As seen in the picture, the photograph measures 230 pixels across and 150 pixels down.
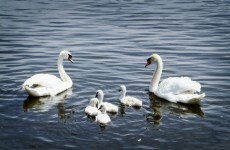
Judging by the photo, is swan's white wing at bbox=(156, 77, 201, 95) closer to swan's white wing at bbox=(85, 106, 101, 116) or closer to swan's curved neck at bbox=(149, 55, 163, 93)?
swan's curved neck at bbox=(149, 55, 163, 93)

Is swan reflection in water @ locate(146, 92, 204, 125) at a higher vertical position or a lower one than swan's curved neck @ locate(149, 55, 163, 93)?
lower

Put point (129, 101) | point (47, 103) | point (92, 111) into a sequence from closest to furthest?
1. point (92, 111)
2. point (129, 101)
3. point (47, 103)

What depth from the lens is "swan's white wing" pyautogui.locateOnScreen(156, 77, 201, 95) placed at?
1581 centimetres

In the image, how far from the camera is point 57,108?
15.5 metres

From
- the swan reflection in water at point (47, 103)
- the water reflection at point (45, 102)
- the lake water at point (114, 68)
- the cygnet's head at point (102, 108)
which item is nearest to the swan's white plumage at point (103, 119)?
the lake water at point (114, 68)

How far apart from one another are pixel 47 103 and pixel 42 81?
87 cm

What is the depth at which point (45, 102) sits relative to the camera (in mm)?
16203

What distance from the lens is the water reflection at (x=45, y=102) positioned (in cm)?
1545

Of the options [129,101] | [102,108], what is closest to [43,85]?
[102,108]

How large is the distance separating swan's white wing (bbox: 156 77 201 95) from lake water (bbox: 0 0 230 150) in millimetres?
550

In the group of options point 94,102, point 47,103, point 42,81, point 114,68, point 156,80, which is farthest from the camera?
point 114,68

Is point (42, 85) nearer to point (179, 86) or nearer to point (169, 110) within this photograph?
point (169, 110)

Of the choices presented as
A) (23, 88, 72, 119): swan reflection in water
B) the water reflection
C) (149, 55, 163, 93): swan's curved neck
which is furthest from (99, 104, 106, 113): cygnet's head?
(149, 55, 163, 93): swan's curved neck

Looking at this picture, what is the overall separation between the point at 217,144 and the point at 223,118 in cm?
206
